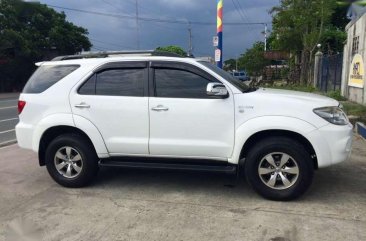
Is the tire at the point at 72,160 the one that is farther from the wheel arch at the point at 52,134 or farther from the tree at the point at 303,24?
the tree at the point at 303,24

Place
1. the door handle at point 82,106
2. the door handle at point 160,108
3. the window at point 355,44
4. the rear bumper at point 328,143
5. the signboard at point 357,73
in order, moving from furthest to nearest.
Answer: the window at point 355,44
the signboard at point 357,73
the door handle at point 82,106
the door handle at point 160,108
the rear bumper at point 328,143

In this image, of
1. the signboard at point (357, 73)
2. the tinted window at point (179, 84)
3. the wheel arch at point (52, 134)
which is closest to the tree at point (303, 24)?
the signboard at point (357, 73)

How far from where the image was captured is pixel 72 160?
537cm

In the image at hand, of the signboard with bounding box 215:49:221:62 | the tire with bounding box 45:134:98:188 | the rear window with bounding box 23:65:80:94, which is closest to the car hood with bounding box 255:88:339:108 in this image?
the tire with bounding box 45:134:98:188

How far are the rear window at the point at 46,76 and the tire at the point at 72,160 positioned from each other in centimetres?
76

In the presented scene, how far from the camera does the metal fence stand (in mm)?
16516

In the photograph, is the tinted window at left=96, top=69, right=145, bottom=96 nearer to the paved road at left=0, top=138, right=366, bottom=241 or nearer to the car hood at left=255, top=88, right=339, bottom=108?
the paved road at left=0, top=138, right=366, bottom=241

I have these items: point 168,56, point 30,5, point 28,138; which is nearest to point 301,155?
point 168,56

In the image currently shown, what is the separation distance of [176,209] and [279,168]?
130 centimetres

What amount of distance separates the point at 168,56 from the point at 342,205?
2869 millimetres

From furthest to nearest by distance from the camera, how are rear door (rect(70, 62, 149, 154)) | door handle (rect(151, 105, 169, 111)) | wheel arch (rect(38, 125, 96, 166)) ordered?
wheel arch (rect(38, 125, 96, 166))
rear door (rect(70, 62, 149, 154))
door handle (rect(151, 105, 169, 111))

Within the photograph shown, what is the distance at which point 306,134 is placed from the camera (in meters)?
4.52

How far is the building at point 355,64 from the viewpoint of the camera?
39.2 ft

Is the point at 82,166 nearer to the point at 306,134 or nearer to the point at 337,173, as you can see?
the point at 306,134
